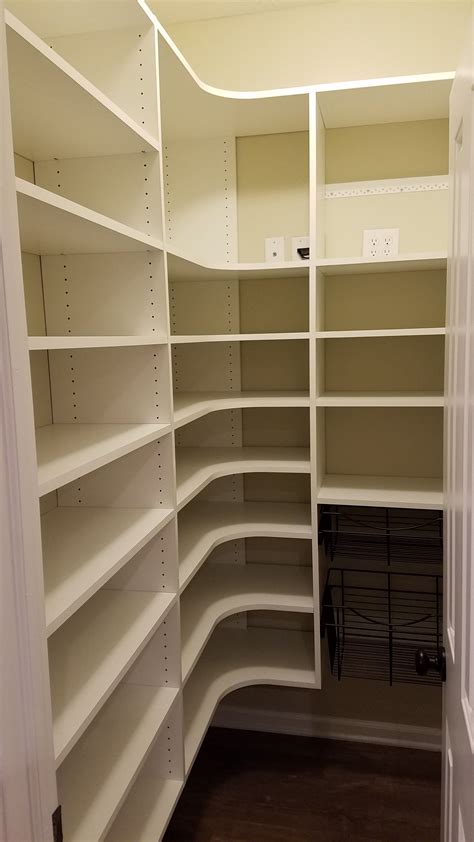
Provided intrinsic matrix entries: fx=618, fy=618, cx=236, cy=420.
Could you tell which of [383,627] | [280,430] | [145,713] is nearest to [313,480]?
[280,430]

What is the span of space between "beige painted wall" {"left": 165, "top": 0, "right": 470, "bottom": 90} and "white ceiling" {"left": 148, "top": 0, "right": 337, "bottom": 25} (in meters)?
0.03

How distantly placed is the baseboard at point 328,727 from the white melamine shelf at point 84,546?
1.50 metres

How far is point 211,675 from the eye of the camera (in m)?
2.32

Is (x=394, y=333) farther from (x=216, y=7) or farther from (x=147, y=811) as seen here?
(x=147, y=811)

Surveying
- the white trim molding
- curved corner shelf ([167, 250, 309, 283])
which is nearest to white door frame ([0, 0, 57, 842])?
curved corner shelf ([167, 250, 309, 283])

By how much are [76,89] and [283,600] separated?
1.79m

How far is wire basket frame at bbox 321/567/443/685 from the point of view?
2.32 meters

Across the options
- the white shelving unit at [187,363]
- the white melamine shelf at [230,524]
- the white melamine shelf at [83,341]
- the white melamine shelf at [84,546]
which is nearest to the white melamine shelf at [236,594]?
the white shelving unit at [187,363]

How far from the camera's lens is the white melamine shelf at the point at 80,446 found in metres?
1.13

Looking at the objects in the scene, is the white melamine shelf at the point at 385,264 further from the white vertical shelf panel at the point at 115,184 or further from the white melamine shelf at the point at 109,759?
the white melamine shelf at the point at 109,759

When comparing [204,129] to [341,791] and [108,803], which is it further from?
[341,791]

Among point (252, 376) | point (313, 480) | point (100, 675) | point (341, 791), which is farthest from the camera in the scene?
point (252, 376)

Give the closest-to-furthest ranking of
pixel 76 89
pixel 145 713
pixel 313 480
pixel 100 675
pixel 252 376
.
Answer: pixel 76 89 < pixel 100 675 < pixel 145 713 < pixel 313 480 < pixel 252 376

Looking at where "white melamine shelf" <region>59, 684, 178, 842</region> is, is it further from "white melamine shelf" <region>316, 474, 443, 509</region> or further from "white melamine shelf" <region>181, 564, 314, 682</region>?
"white melamine shelf" <region>316, 474, 443, 509</region>
